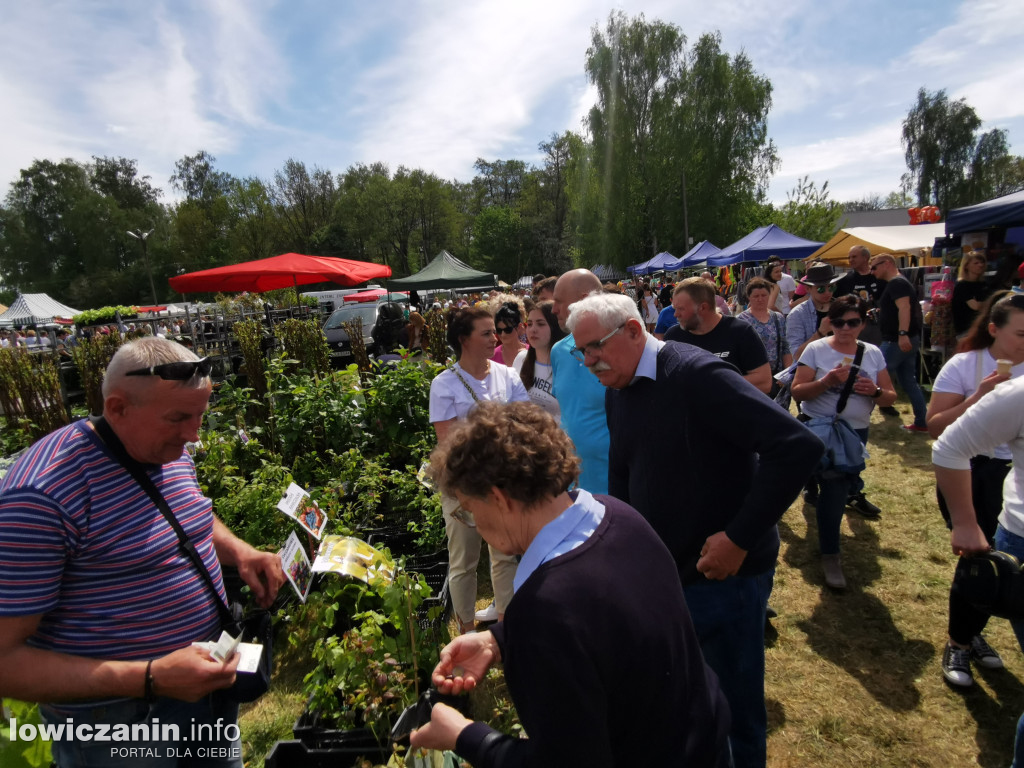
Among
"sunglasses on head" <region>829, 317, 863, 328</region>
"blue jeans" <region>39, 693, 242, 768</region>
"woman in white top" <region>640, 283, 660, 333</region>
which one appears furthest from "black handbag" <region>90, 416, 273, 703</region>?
"woman in white top" <region>640, 283, 660, 333</region>

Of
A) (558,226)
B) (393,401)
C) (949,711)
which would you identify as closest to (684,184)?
(558,226)

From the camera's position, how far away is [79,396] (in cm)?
728

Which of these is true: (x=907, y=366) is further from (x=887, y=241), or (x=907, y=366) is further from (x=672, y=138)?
(x=672, y=138)

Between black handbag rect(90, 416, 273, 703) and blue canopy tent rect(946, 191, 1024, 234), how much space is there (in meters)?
8.06

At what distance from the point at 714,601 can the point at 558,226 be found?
52.4 meters

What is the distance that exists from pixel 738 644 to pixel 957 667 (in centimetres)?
172

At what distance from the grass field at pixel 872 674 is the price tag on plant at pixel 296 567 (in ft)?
3.29

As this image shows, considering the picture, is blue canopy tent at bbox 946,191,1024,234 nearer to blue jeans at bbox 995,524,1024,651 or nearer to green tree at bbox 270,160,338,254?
blue jeans at bbox 995,524,1024,651

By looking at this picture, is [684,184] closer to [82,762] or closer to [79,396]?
[79,396]

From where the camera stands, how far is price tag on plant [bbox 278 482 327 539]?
2.52 metres

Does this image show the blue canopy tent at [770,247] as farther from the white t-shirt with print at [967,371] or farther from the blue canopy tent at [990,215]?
the white t-shirt with print at [967,371]

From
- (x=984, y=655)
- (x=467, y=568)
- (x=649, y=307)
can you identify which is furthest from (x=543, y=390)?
(x=649, y=307)

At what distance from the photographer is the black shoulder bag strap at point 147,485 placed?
1.53m

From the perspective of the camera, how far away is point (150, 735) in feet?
5.01
